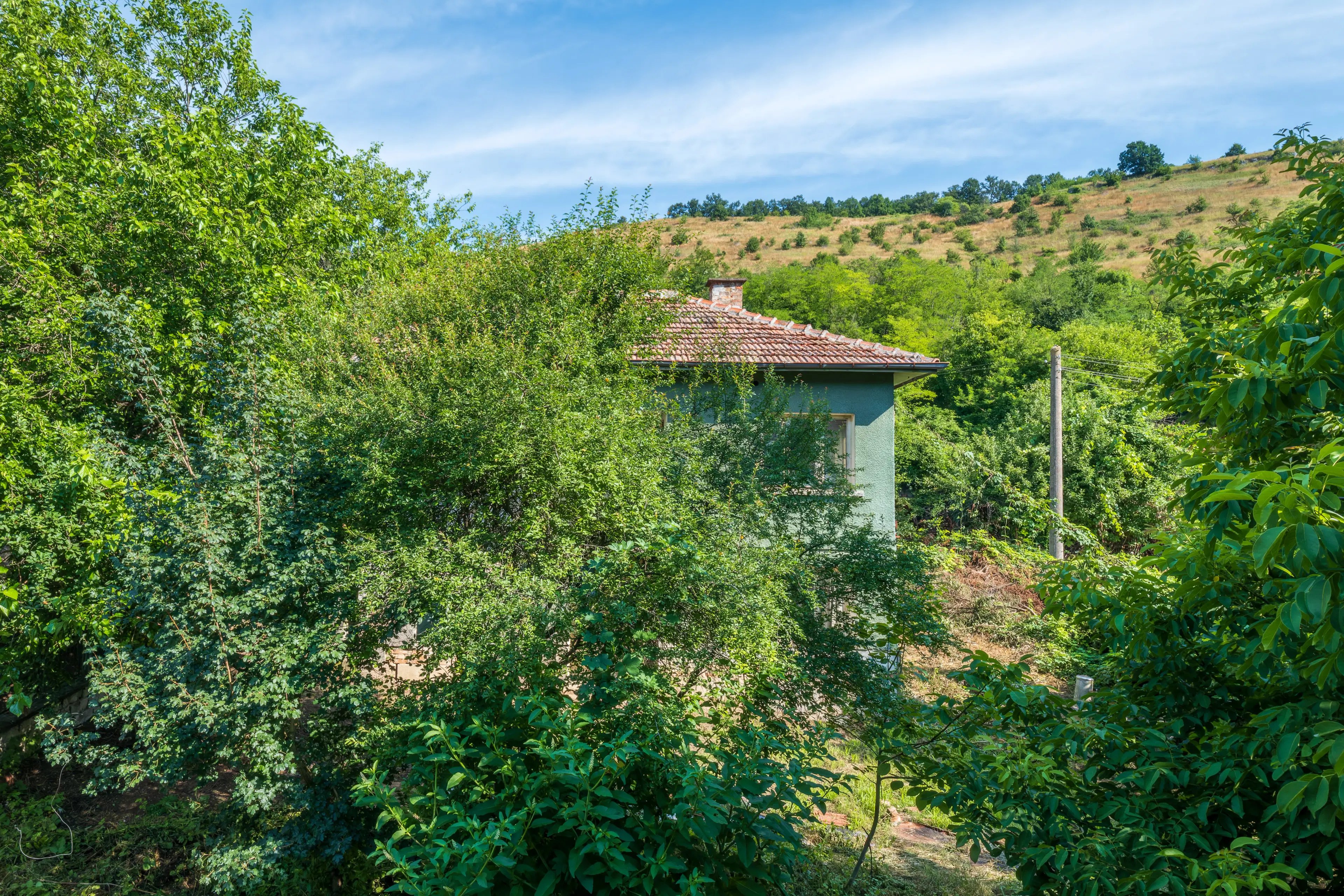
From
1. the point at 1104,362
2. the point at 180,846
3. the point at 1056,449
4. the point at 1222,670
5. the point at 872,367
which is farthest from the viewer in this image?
the point at 1104,362

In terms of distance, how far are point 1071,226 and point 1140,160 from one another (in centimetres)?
2134

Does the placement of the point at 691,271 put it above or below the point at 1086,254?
below

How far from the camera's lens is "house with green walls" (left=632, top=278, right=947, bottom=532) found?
11594 millimetres

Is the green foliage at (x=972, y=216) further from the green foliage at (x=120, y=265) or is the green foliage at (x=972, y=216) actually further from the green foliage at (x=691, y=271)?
the green foliage at (x=120, y=265)

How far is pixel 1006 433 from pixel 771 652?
15140 mm

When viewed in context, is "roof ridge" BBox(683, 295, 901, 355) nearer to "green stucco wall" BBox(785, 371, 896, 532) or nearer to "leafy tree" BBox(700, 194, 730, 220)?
"green stucco wall" BBox(785, 371, 896, 532)

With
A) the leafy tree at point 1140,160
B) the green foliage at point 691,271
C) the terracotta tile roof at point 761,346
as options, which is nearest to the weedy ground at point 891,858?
the terracotta tile roof at point 761,346

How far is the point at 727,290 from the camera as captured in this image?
1603cm

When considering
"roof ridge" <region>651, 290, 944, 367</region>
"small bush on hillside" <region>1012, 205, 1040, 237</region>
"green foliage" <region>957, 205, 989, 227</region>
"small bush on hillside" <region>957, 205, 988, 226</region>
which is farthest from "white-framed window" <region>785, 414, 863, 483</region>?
"small bush on hillside" <region>957, 205, 988, 226</region>

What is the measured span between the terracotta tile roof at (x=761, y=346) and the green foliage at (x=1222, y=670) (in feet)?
18.8

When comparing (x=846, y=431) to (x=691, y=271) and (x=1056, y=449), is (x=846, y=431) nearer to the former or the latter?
(x=691, y=271)

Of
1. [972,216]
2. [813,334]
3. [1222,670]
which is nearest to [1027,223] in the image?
[972,216]

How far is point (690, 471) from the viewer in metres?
6.79

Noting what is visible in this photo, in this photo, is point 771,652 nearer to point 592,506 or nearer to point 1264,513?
point 592,506
